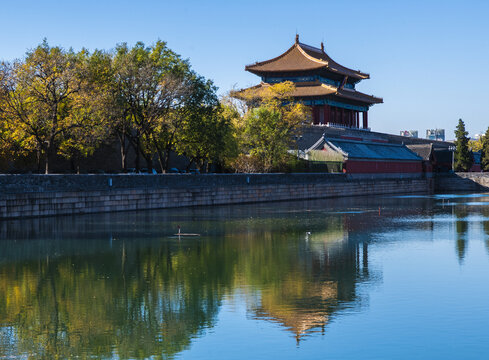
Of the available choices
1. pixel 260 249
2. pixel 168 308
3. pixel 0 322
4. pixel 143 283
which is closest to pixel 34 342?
pixel 0 322

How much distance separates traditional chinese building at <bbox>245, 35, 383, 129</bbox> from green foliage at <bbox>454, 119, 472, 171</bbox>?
15.0m

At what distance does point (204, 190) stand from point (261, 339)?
1700 inches

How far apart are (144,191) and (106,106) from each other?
7683mm

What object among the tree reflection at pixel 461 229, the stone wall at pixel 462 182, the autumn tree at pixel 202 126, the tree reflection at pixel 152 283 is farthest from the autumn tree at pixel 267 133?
the stone wall at pixel 462 182

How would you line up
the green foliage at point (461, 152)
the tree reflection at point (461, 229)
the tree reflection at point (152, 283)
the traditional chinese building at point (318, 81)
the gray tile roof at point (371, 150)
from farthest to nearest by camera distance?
the green foliage at point (461, 152) → the traditional chinese building at point (318, 81) → the gray tile roof at point (371, 150) → the tree reflection at point (461, 229) → the tree reflection at point (152, 283)

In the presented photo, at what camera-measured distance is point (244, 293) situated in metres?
20.5

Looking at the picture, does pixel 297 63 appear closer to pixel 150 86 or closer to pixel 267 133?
pixel 267 133

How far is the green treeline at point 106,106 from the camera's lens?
5041 cm

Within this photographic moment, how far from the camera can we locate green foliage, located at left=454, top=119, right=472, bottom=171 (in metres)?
114

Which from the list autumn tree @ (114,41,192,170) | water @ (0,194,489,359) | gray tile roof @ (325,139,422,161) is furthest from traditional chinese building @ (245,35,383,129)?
water @ (0,194,489,359)

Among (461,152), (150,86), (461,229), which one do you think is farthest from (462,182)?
(461,229)

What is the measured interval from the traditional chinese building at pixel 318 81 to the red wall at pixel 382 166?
10262mm

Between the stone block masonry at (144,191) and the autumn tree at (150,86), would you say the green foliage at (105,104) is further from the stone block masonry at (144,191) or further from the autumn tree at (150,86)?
the stone block masonry at (144,191)

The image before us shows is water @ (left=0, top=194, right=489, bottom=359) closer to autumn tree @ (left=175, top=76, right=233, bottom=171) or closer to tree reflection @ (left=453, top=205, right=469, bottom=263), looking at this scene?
tree reflection @ (left=453, top=205, right=469, bottom=263)
